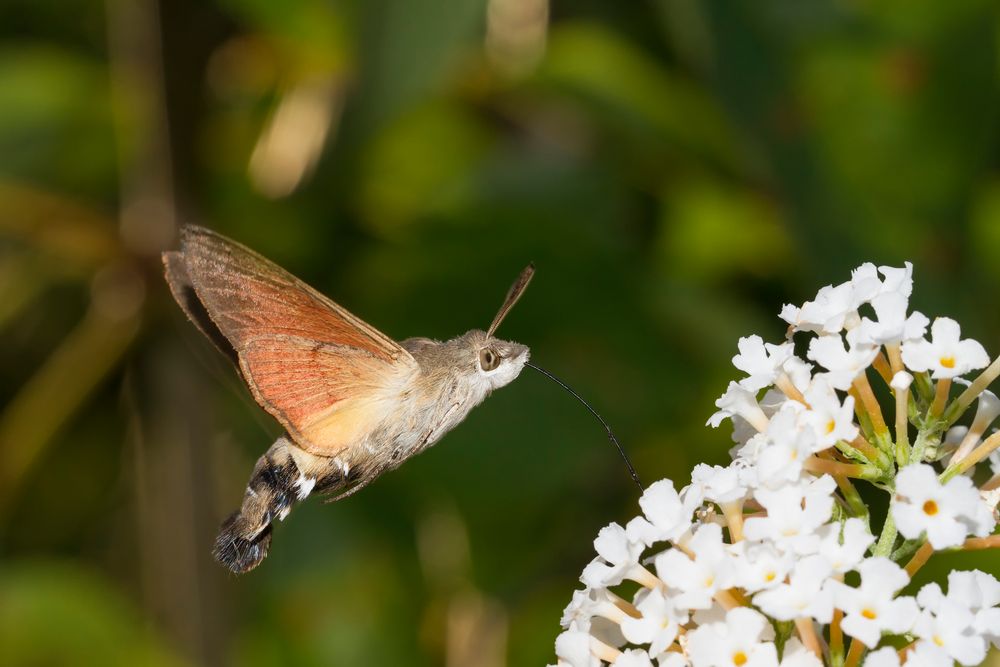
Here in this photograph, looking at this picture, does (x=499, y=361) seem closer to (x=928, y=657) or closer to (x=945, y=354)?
(x=945, y=354)

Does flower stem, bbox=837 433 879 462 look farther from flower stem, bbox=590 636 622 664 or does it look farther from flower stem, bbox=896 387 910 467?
flower stem, bbox=590 636 622 664

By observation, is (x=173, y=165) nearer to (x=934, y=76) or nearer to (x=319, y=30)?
(x=319, y=30)

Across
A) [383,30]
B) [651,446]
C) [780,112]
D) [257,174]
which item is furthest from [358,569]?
[780,112]

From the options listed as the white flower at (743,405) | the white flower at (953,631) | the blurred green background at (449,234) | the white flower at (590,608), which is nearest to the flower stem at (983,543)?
the white flower at (953,631)

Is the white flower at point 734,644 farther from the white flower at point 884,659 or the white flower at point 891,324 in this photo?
the white flower at point 891,324

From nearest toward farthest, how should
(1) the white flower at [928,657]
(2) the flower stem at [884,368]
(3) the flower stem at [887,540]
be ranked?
(1) the white flower at [928,657], (3) the flower stem at [887,540], (2) the flower stem at [884,368]

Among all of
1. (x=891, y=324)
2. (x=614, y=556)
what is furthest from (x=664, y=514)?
(x=891, y=324)
